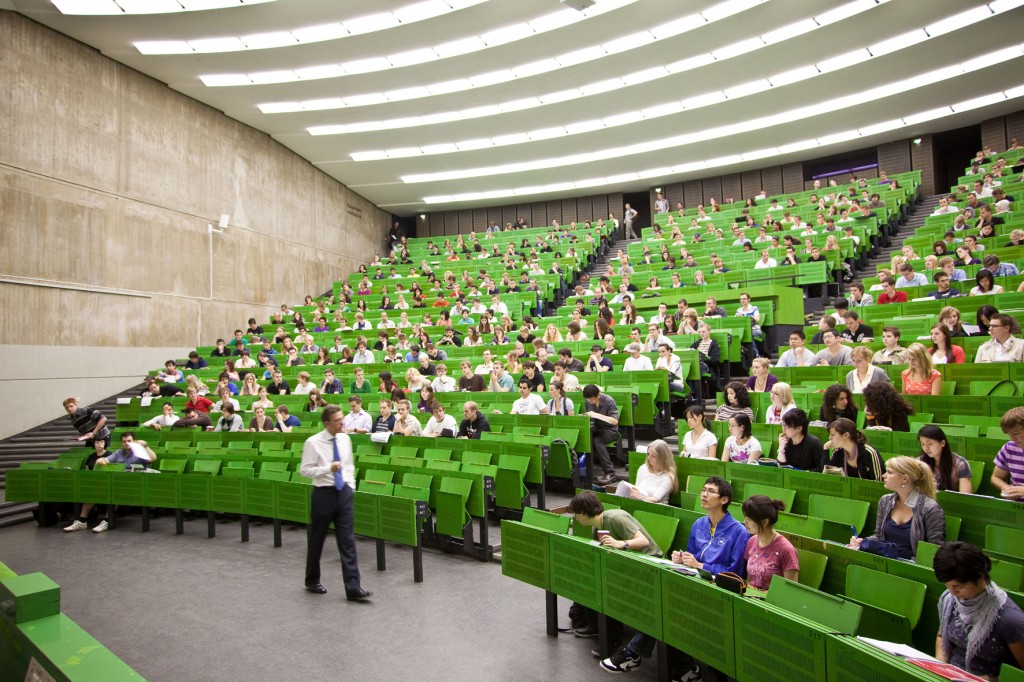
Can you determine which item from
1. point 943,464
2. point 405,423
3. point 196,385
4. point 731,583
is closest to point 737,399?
point 943,464

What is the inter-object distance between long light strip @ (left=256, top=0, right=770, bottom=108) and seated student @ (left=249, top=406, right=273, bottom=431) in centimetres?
893

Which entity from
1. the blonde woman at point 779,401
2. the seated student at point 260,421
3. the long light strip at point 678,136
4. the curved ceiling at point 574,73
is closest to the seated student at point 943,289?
the blonde woman at point 779,401

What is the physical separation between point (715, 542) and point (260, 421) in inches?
261

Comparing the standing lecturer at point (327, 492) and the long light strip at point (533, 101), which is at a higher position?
the long light strip at point (533, 101)

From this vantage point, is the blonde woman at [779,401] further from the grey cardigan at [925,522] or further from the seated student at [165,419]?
the seated student at [165,419]

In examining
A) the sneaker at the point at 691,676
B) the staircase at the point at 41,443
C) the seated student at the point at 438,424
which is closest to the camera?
the sneaker at the point at 691,676

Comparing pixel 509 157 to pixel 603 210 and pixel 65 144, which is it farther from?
pixel 65 144

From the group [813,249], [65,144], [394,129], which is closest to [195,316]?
[65,144]

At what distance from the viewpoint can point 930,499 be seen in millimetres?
3307

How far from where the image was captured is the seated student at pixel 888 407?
4773 millimetres

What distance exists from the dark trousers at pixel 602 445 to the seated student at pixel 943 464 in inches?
128

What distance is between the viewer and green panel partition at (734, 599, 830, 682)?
2.41 metres

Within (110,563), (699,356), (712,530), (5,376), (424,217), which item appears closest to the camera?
(712,530)

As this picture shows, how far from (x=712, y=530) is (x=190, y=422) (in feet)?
26.2
